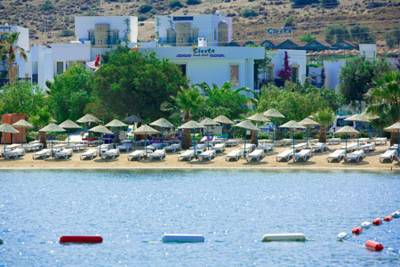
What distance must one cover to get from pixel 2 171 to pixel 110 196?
1237cm

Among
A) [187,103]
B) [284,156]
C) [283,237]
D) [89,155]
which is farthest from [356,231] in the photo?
[187,103]

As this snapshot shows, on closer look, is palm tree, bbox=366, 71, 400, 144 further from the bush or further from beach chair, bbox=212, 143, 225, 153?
the bush

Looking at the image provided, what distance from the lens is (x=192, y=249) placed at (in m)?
55.1

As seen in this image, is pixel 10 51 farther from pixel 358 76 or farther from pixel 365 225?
pixel 365 225

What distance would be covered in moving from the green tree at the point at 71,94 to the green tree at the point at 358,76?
21.0 meters

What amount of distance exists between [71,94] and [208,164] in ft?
80.3

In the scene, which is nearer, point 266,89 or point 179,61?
point 266,89

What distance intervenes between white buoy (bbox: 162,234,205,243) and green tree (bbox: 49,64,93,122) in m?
46.9

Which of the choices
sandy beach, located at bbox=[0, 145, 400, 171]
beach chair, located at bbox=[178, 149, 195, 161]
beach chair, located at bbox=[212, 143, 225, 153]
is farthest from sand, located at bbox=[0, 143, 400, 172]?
beach chair, located at bbox=[212, 143, 225, 153]

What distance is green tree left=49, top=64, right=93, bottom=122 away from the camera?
104 metres

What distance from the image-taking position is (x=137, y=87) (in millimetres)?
95000

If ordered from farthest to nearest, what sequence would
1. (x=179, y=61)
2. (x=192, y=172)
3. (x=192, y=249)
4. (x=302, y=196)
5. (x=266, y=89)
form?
(x=179, y=61)
(x=266, y=89)
(x=192, y=172)
(x=302, y=196)
(x=192, y=249)

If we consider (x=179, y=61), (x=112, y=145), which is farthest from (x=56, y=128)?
(x=179, y=61)

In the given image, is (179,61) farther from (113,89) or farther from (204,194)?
(204,194)
